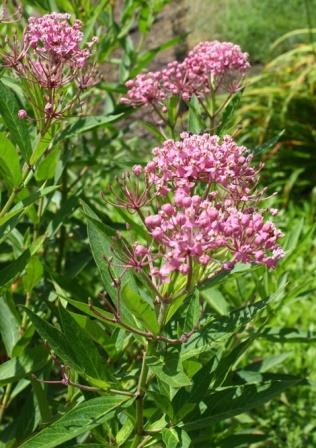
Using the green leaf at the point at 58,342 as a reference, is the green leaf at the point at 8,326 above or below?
below

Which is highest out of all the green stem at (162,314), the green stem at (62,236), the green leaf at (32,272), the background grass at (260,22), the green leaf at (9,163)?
the green leaf at (9,163)

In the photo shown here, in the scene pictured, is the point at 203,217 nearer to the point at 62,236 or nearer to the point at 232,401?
the point at 232,401

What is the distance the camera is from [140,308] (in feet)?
3.82

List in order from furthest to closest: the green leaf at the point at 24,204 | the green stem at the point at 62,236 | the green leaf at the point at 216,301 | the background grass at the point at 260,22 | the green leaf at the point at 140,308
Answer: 1. the background grass at the point at 260,22
2. the green stem at the point at 62,236
3. the green leaf at the point at 216,301
4. the green leaf at the point at 24,204
5. the green leaf at the point at 140,308

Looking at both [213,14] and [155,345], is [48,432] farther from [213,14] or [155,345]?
[213,14]

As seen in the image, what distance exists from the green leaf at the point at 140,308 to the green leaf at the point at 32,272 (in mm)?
463

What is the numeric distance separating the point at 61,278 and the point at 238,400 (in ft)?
1.69

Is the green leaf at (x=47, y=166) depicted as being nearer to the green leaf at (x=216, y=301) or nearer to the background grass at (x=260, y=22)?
the green leaf at (x=216, y=301)

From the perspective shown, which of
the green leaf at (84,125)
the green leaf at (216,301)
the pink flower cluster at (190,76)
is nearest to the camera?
the green leaf at (84,125)

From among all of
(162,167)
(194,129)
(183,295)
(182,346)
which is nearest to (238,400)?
(182,346)

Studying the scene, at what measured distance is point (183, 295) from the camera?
121 centimetres

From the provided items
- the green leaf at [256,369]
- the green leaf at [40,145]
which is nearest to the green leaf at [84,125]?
the green leaf at [40,145]

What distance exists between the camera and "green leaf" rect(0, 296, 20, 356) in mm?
1660

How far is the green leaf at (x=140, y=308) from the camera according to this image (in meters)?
1.13
